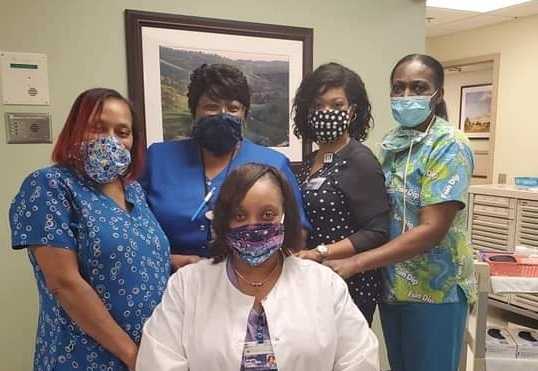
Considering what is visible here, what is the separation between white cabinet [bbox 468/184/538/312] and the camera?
10.9ft

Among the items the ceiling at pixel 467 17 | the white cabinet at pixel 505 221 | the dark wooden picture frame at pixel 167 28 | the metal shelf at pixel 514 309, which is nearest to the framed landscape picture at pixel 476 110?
the ceiling at pixel 467 17

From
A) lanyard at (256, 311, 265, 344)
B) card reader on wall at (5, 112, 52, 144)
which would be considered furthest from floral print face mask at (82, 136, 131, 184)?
card reader on wall at (5, 112, 52, 144)

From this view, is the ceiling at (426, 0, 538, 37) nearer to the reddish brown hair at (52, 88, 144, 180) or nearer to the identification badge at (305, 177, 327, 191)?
the identification badge at (305, 177, 327, 191)

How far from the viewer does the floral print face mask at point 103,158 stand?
1257mm

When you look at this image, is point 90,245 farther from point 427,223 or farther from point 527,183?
point 527,183

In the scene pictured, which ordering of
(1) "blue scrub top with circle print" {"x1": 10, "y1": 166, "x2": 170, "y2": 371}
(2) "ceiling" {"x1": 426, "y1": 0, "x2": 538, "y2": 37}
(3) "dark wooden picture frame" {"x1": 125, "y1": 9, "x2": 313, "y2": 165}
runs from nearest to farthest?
1. (1) "blue scrub top with circle print" {"x1": 10, "y1": 166, "x2": 170, "y2": 371}
2. (3) "dark wooden picture frame" {"x1": 125, "y1": 9, "x2": 313, "y2": 165}
3. (2) "ceiling" {"x1": 426, "y1": 0, "x2": 538, "y2": 37}

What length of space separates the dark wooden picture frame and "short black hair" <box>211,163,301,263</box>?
2.32 feet

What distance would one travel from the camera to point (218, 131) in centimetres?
147

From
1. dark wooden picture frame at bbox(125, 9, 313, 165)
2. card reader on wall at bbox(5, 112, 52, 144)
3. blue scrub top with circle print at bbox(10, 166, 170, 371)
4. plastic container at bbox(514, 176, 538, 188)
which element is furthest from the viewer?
plastic container at bbox(514, 176, 538, 188)

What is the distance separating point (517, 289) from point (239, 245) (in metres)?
1.34

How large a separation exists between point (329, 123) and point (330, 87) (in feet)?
0.41

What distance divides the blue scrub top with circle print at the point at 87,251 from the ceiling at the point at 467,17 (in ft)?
11.8

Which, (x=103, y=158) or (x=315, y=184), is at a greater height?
(x=103, y=158)

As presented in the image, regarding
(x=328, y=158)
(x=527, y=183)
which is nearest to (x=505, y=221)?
(x=527, y=183)
